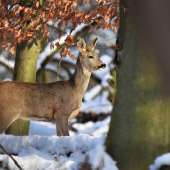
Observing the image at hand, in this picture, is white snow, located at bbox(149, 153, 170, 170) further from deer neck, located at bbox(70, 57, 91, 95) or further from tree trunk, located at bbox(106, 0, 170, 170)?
deer neck, located at bbox(70, 57, 91, 95)

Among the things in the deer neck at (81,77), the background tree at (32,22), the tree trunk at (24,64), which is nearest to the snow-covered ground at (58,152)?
the deer neck at (81,77)

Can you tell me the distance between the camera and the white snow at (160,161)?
309 cm

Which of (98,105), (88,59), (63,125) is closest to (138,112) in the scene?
(63,125)

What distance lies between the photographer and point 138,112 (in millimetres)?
3279

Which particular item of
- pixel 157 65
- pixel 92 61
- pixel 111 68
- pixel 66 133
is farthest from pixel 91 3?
pixel 157 65

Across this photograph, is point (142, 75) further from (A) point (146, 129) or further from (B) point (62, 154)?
(B) point (62, 154)

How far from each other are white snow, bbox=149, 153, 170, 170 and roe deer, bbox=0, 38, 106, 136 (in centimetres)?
229

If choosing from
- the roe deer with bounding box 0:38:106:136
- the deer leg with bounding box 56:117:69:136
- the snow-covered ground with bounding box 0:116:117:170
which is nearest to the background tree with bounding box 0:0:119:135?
the roe deer with bounding box 0:38:106:136

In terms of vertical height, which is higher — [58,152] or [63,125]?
[58,152]

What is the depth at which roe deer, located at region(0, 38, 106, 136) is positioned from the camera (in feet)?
16.3

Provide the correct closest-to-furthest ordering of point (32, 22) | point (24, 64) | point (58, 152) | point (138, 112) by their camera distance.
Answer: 1. point (138, 112)
2. point (58, 152)
3. point (32, 22)
4. point (24, 64)

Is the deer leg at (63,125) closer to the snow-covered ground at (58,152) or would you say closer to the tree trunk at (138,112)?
the snow-covered ground at (58,152)

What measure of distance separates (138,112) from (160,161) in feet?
1.92

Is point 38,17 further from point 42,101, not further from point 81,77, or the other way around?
point 42,101
